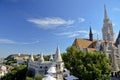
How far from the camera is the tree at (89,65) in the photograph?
102 ft

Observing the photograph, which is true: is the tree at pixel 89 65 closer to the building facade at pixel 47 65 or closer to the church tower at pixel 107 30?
the building facade at pixel 47 65

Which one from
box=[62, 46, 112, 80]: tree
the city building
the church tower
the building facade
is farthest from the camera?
the church tower

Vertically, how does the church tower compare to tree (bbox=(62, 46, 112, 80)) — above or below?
above

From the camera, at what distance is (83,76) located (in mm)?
31469

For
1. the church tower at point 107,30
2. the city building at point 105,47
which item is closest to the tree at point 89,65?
the city building at point 105,47

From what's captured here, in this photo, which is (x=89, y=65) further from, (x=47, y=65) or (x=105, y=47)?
(x=105, y=47)

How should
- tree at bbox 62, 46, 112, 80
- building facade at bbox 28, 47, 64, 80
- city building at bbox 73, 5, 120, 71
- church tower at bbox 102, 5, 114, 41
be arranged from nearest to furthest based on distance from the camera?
tree at bbox 62, 46, 112, 80, building facade at bbox 28, 47, 64, 80, city building at bbox 73, 5, 120, 71, church tower at bbox 102, 5, 114, 41

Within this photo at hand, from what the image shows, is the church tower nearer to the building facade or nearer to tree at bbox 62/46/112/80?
the building facade

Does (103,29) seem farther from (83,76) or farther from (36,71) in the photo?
(83,76)

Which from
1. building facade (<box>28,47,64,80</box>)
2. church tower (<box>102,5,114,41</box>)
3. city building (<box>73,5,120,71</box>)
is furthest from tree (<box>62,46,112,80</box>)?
church tower (<box>102,5,114,41</box>)

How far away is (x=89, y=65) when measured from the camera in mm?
31422

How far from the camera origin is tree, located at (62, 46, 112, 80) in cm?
3098

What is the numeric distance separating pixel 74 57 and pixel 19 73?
22945 millimetres

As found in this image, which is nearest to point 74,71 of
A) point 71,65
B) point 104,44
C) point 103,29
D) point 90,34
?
point 71,65
